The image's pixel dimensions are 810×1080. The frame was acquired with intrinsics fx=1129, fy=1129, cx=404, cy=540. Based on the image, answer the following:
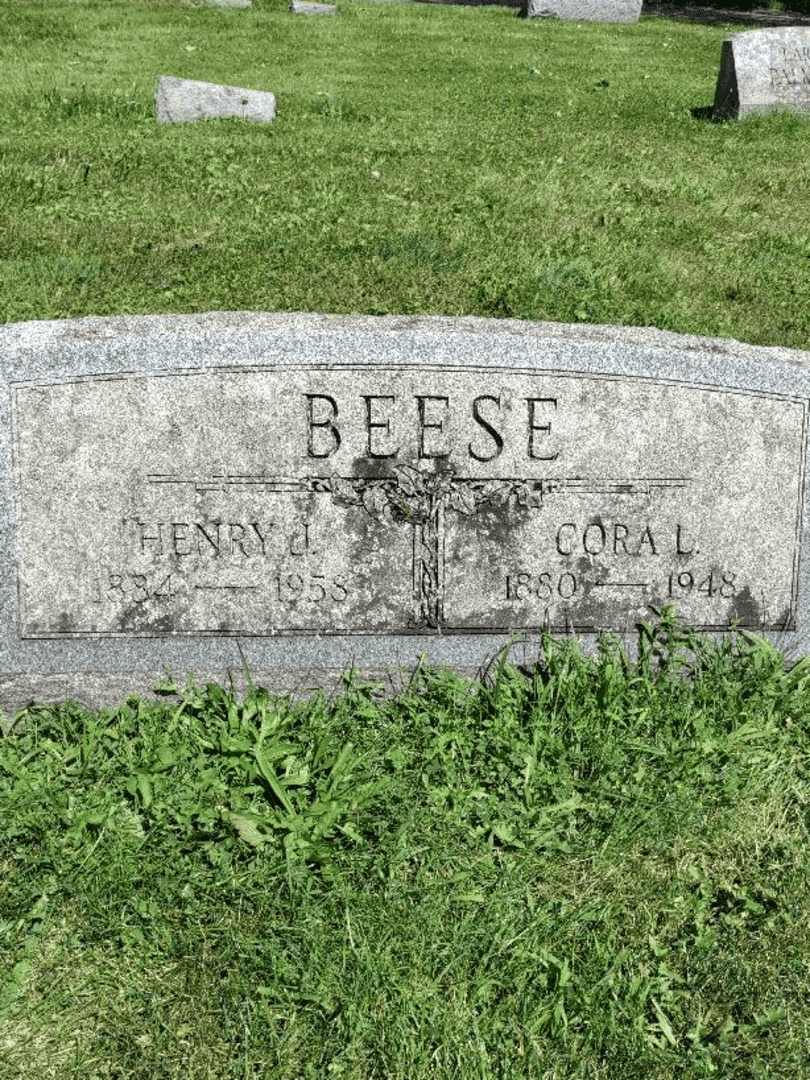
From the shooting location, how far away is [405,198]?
7.34m

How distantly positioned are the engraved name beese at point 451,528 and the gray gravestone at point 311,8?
15.6m

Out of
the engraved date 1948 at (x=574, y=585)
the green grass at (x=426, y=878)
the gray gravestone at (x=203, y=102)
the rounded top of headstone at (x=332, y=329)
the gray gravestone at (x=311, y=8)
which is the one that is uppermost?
the gray gravestone at (x=311, y=8)

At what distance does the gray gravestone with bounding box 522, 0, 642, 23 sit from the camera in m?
18.1

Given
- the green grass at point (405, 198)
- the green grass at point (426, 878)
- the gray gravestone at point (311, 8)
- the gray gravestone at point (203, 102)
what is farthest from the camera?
the gray gravestone at point (311, 8)

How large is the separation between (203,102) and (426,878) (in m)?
7.98

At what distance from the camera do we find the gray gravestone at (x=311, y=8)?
17172 mm

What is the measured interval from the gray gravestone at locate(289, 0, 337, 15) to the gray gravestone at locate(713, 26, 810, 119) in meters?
8.11

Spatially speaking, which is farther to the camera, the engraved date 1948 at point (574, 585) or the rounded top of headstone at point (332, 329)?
the engraved date 1948 at point (574, 585)

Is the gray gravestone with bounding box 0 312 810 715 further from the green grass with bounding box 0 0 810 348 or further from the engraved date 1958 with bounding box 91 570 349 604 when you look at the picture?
the green grass with bounding box 0 0 810 348

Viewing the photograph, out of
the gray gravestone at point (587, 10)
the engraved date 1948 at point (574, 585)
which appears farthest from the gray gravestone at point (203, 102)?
the gray gravestone at point (587, 10)

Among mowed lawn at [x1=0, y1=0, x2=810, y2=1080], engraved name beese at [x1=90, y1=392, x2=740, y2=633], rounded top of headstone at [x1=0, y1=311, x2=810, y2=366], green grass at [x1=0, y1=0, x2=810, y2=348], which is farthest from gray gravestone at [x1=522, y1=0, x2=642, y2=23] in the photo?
engraved name beese at [x1=90, y1=392, x2=740, y2=633]

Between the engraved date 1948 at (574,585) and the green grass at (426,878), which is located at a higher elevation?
the engraved date 1948 at (574,585)

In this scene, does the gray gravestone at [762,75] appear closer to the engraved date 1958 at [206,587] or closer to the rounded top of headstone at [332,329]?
the rounded top of headstone at [332,329]

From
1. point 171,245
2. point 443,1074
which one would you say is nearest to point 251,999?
point 443,1074
